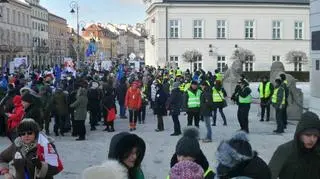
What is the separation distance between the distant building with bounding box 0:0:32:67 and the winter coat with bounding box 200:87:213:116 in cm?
6591

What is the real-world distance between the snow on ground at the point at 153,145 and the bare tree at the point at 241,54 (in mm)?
49621

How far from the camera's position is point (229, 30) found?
243 feet

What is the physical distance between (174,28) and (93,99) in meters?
54.6

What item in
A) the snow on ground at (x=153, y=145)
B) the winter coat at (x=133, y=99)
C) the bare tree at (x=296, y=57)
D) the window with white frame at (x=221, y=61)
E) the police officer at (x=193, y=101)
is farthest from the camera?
the window with white frame at (x=221, y=61)

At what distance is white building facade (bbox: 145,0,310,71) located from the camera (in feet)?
241

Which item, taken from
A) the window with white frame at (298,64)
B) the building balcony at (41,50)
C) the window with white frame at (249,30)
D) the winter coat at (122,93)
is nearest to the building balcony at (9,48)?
the building balcony at (41,50)

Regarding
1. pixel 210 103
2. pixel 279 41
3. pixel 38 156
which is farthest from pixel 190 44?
pixel 38 156

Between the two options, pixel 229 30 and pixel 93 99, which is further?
pixel 229 30

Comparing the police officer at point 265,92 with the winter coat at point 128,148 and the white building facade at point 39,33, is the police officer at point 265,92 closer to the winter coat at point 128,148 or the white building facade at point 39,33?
the winter coat at point 128,148

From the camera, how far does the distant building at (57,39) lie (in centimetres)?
11439

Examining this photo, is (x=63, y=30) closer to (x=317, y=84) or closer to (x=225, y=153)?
(x=317, y=84)

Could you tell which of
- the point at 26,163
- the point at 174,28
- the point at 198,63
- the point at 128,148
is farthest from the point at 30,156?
the point at 198,63

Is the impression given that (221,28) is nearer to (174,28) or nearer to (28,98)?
(174,28)

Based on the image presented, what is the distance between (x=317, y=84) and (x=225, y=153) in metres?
12.4
